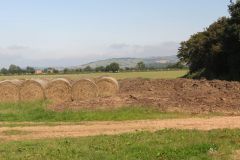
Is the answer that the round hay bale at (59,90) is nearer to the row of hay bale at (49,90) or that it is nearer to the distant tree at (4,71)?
the row of hay bale at (49,90)

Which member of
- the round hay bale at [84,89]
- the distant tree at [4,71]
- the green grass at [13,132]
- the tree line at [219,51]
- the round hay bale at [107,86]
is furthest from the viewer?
the distant tree at [4,71]

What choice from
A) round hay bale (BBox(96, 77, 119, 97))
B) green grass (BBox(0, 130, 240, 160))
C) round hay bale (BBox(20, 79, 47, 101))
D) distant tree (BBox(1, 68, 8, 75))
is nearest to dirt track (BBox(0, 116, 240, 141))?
green grass (BBox(0, 130, 240, 160))

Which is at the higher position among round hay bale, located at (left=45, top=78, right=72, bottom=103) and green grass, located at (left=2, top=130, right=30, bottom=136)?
round hay bale, located at (left=45, top=78, right=72, bottom=103)

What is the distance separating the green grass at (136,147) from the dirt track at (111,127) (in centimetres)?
172

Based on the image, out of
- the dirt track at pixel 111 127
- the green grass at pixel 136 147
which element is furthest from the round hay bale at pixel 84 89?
the green grass at pixel 136 147

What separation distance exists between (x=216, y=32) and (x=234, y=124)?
38114mm

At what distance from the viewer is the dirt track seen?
17.2m

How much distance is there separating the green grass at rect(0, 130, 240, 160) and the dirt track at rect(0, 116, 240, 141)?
1.72 meters

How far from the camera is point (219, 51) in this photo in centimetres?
4859

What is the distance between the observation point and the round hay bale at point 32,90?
1173 inches

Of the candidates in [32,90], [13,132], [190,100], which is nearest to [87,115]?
[13,132]

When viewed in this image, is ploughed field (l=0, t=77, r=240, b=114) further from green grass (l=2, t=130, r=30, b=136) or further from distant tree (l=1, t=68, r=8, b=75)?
distant tree (l=1, t=68, r=8, b=75)

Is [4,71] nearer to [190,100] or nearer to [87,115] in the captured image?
[190,100]

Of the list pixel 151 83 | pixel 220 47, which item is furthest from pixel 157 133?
pixel 220 47
